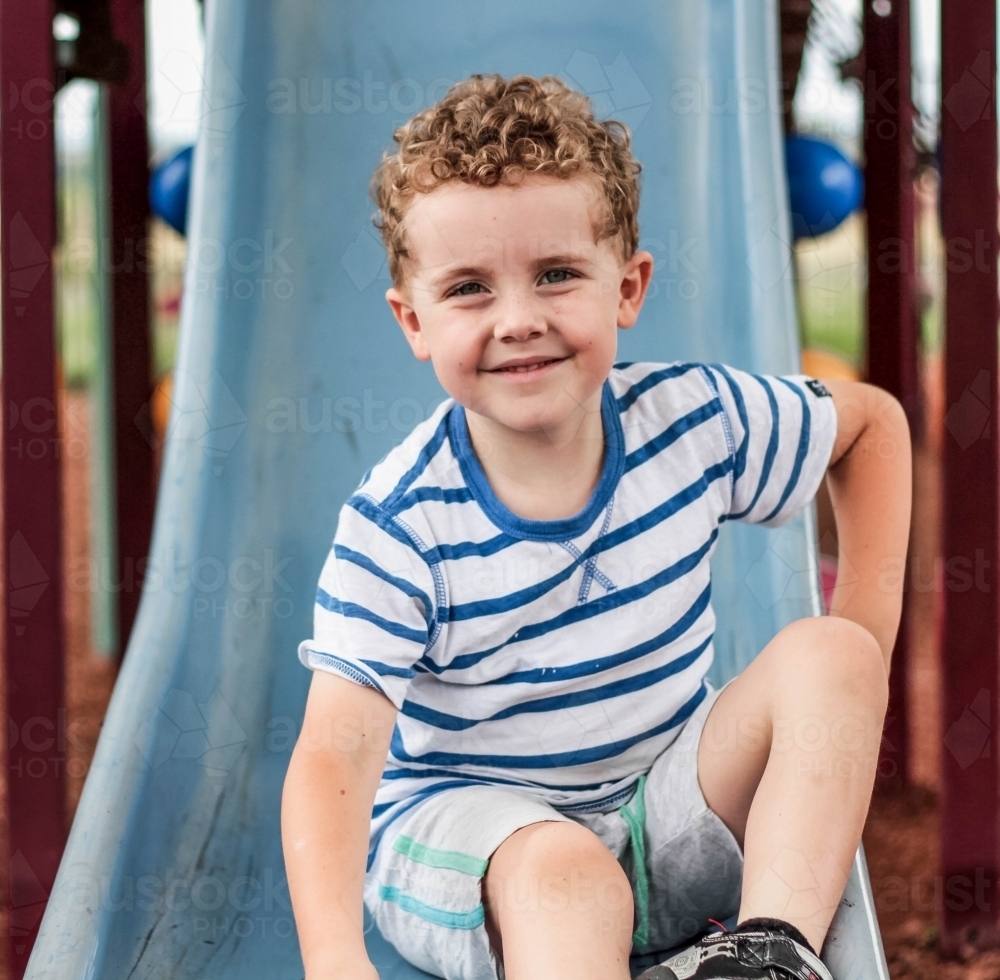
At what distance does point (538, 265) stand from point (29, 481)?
71 centimetres

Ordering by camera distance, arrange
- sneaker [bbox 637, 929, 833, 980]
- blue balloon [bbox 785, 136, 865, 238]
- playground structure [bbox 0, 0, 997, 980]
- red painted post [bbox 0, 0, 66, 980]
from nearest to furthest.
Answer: sneaker [bbox 637, 929, 833, 980]
playground structure [bbox 0, 0, 997, 980]
red painted post [bbox 0, 0, 66, 980]
blue balloon [bbox 785, 136, 865, 238]

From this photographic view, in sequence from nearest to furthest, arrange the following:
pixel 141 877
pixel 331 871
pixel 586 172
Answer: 1. pixel 331 871
2. pixel 586 172
3. pixel 141 877

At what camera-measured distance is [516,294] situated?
0.94 meters

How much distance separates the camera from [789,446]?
1093 millimetres

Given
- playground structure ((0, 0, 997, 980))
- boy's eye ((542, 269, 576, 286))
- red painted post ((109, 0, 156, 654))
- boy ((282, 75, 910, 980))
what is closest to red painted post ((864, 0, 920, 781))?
playground structure ((0, 0, 997, 980))

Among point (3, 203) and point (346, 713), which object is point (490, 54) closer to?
point (3, 203)

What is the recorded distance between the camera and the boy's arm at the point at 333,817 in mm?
834

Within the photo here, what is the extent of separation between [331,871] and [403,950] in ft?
0.57

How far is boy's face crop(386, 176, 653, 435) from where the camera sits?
938 mm

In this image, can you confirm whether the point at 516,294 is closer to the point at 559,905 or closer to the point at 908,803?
the point at 559,905

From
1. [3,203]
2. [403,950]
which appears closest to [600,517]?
[403,950]

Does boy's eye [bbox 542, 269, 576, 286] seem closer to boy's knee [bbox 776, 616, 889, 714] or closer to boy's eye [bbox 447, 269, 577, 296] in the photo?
boy's eye [bbox 447, 269, 577, 296]

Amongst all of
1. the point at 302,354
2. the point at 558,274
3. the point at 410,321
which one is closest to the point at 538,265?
the point at 558,274

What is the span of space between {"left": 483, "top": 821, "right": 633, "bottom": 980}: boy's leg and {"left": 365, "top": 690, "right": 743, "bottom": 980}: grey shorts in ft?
0.07
